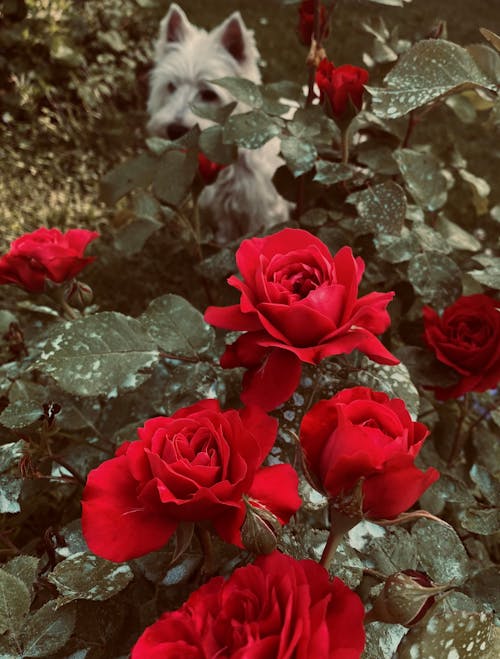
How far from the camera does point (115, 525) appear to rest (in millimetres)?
430

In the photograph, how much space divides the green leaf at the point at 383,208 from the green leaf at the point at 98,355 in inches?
13.1

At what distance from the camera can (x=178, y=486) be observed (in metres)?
0.41

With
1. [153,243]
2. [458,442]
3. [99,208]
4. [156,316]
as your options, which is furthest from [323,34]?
[99,208]

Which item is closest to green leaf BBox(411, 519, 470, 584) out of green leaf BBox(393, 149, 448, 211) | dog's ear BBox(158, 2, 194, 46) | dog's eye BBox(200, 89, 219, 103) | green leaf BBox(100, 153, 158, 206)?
green leaf BBox(393, 149, 448, 211)

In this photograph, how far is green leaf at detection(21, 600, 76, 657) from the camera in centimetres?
50

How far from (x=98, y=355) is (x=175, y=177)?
1.35 ft

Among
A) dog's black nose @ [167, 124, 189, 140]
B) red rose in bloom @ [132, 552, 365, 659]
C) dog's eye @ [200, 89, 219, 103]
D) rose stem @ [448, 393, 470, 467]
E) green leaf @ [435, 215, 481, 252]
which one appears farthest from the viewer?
dog's eye @ [200, 89, 219, 103]

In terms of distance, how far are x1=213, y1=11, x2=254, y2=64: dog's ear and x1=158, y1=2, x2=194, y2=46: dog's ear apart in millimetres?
154

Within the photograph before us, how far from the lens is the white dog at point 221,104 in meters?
2.24

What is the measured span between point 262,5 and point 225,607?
4433 millimetres

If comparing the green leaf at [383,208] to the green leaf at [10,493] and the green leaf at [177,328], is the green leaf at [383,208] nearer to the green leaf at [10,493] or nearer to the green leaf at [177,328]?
the green leaf at [177,328]

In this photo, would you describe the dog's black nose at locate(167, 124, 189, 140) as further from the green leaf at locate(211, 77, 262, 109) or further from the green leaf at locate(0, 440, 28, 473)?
the green leaf at locate(0, 440, 28, 473)

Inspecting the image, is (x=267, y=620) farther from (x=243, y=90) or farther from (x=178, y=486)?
(x=243, y=90)

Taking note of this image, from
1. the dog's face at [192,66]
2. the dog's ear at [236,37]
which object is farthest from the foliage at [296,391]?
the dog's ear at [236,37]
